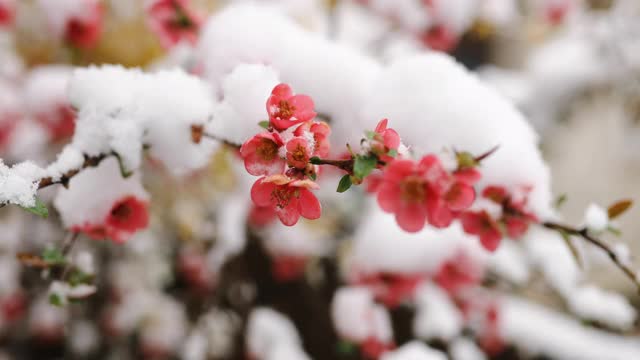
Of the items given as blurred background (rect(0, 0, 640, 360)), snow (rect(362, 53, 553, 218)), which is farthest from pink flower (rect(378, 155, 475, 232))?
blurred background (rect(0, 0, 640, 360))

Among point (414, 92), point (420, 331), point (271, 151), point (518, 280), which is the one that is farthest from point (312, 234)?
point (271, 151)

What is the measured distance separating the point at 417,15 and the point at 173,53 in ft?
2.39

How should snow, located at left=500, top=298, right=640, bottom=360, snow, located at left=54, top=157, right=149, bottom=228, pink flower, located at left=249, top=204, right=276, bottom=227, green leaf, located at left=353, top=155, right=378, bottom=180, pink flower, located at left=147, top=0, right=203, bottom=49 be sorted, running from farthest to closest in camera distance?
snow, located at left=500, top=298, right=640, bottom=360 → pink flower, located at left=249, top=204, right=276, bottom=227 → pink flower, located at left=147, top=0, right=203, bottom=49 → snow, located at left=54, top=157, right=149, bottom=228 → green leaf, located at left=353, top=155, right=378, bottom=180

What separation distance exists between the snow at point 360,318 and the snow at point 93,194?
72cm

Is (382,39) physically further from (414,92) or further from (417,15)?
(414,92)

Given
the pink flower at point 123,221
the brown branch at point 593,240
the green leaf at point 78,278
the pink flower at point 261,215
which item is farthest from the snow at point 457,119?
the pink flower at point 261,215

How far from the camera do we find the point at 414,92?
0.81 meters

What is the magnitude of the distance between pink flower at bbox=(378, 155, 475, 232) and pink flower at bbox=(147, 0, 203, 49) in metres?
0.62

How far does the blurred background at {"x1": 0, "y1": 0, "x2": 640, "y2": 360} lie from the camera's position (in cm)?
146

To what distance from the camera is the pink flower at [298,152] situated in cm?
55

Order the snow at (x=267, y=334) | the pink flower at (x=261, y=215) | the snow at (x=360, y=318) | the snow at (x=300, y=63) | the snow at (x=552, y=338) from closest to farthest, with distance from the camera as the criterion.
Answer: the snow at (x=300, y=63) → the snow at (x=360, y=318) → the pink flower at (x=261, y=215) → the snow at (x=267, y=334) → the snow at (x=552, y=338)

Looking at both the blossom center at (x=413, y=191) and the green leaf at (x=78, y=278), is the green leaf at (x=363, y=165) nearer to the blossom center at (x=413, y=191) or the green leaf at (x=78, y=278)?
the blossom center at (x=413, y=191)

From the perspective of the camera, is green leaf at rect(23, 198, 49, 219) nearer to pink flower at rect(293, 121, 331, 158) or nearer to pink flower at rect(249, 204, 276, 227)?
pink flower at rect(293, 121, 331, 158)

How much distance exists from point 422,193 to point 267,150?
Answer: 0.62 feet
